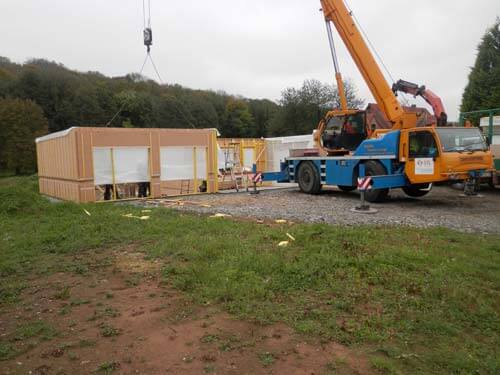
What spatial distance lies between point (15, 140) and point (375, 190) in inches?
1766

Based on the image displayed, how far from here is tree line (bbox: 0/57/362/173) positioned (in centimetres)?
4675

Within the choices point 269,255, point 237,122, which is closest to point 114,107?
point 237,122

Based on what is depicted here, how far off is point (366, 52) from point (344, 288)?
36.6 feet

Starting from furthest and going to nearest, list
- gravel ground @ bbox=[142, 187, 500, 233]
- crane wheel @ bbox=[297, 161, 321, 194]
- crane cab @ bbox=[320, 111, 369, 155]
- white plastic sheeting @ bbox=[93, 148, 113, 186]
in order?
crane wheel @ bbox=[297, 161, 321, 194]
crane cab @ bbox=[320, 111, 369, 155]
white plastic sheeting @ bbox=[93, 148, 113, 186]
gravel ground @ bbox=[142, 187, 500, 233]

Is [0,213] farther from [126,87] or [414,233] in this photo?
[126,87]

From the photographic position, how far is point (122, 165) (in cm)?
1503

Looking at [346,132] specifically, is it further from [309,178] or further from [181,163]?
[181,163]

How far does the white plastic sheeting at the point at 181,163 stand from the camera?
15996 millimetres

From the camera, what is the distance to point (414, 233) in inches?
301

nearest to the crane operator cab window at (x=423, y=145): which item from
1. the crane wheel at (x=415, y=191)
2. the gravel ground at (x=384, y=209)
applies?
the gravel ground at (x=384, y=209)

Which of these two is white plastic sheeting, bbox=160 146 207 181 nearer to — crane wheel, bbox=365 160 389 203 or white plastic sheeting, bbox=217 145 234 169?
white plastic sheeting, bbox=217 145 234 169

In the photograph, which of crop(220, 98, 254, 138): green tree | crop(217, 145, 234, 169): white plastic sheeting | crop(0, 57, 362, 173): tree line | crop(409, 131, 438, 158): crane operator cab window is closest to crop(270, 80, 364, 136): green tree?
crop(0, 57, 362, 173): tree line

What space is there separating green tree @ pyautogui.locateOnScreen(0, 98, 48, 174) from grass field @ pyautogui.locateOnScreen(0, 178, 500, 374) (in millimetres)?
41947

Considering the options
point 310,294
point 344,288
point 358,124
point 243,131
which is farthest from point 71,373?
point 243,131
